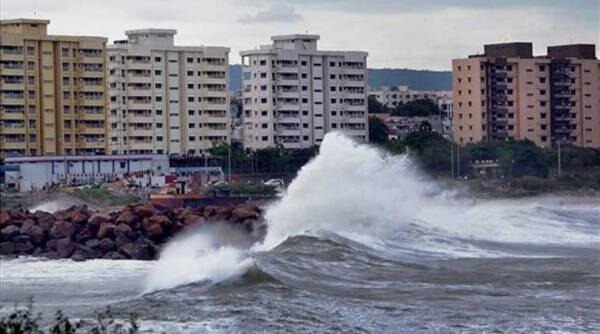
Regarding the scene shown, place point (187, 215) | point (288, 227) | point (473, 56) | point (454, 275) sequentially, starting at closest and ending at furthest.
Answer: point (454, 275)
point (288, 227)
point (187, 215)
point (473, 56)

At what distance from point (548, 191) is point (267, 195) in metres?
11.7

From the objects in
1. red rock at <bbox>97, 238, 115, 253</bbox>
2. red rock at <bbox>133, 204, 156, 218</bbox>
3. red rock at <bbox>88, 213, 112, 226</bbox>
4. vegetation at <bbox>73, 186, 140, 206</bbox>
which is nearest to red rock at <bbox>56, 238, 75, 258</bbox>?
red rock at <bbox>97, 238, 115, 253</bbox>

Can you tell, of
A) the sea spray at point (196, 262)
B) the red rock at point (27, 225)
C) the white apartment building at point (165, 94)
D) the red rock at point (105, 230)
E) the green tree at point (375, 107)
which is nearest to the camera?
the sea spray at point (196, 262)

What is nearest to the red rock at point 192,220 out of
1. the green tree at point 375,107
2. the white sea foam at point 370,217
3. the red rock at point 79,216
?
the white sea foam at point 370,217

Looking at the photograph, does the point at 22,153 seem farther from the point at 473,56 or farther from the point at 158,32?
the point at 473,56

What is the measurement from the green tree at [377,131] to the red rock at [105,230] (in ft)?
81.6

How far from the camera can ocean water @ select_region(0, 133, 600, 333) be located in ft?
47.5

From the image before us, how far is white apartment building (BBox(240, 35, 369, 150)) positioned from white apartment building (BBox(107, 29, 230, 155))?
152 cm

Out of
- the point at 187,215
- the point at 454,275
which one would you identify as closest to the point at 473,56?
the point at 187,215

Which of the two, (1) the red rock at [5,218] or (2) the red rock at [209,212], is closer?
(1) the red rock at [5,218]

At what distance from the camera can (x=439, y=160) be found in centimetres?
4462

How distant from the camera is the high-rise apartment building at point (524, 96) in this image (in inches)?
1962

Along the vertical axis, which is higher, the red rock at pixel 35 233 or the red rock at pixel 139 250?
the red rock at pixel 35 233

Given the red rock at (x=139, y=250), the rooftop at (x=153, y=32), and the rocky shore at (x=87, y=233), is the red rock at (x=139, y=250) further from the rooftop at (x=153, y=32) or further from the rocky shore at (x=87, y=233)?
the rooftop at (x=153, y=32)
